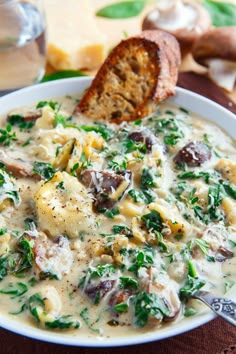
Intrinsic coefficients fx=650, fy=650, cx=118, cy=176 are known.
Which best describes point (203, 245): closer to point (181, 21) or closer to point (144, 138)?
point (144, 138)

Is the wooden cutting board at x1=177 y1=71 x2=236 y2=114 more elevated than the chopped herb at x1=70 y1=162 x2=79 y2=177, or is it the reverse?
the chopped herb at x1=70 y1=162 x2=79 y2=177

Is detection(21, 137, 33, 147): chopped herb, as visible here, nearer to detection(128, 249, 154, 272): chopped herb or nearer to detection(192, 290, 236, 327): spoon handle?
detection(128, 249, 154, 272): chopped herb

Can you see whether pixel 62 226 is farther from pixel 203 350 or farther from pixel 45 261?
pixel 203 350

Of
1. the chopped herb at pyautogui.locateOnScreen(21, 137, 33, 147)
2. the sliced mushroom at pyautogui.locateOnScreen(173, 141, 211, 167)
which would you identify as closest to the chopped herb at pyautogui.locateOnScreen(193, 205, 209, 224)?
the sliced mushroom at pyautogui.locateOnScreen(173, 141, 211, 167)

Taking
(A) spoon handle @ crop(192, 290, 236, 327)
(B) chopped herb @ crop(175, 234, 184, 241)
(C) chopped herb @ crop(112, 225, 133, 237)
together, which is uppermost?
(A) spoon handle @ crop(192, 290, 236, 327)

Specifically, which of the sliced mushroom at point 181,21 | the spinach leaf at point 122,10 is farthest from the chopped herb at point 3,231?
the spinach leaf at point 122,10


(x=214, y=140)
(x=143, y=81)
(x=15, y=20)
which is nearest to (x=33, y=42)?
(x=15, y=20)
